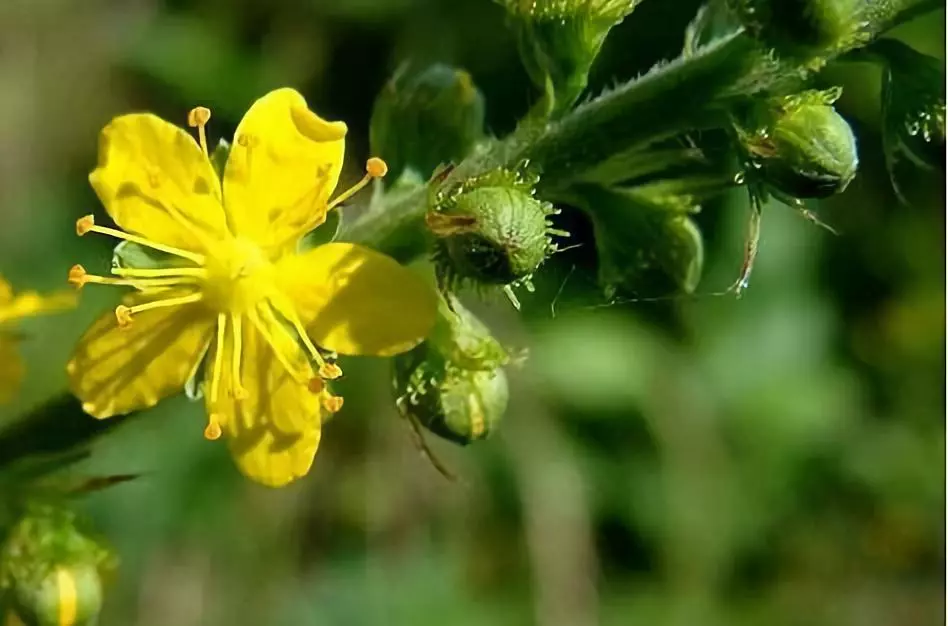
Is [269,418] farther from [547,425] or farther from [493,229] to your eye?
[547,425]

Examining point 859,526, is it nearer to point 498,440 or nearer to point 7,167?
point 498,440

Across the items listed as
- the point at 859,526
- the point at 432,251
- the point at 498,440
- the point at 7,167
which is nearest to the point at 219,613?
the point at 498,440

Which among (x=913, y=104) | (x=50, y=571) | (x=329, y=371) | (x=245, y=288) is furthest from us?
(x=50, y=571)

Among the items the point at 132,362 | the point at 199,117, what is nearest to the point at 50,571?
the point at 132,362

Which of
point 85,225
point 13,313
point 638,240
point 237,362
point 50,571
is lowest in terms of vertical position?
point 50,571

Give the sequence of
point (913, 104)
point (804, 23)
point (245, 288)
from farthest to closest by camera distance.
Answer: point (245, 288)
point (913, 104)
point (804, 23)

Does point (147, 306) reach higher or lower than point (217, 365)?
higher

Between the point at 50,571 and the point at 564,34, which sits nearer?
the point at 564,34
